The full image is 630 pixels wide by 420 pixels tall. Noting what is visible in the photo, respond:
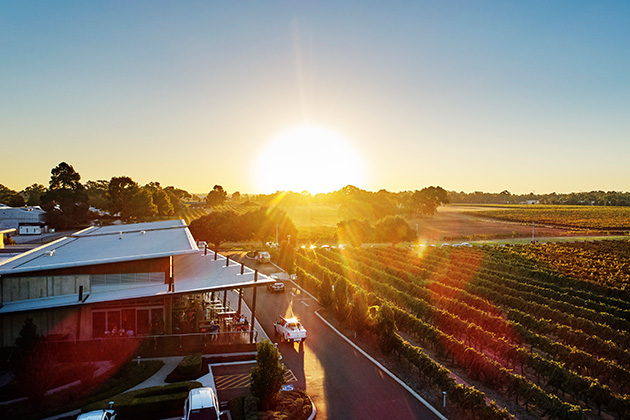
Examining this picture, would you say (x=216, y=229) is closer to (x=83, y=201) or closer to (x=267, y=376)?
(x=83, y=201)

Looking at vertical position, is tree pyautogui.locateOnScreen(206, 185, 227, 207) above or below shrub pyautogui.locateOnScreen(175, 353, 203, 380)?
above

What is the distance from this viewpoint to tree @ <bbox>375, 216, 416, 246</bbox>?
3091 inches

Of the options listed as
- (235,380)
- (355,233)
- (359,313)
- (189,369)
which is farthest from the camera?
(355,233)

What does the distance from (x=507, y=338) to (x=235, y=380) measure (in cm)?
1652

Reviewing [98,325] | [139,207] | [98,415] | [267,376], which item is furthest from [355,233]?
[98,415]

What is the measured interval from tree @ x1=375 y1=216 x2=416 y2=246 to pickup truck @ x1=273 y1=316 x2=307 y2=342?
55295 millimetres

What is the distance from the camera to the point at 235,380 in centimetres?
1805

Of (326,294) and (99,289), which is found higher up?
(99,289)

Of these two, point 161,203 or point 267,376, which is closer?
→ point 267,376

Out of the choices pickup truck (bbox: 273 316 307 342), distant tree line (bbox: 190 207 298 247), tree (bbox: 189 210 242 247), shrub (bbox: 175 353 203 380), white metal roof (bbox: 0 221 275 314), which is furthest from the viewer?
distant tree line (bbox: 190 207 298 247)

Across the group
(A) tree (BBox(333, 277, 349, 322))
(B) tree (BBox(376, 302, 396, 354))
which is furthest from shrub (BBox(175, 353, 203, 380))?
(A) tree (BBox(333, 277, 349, 322))

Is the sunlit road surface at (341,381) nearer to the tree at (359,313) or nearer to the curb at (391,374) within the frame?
the curb at (391,374)

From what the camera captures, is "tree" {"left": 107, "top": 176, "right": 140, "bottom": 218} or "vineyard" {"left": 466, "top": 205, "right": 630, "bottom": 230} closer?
"tree" {"left": 107, "top": 176, "right": 140, "bottom": 218}

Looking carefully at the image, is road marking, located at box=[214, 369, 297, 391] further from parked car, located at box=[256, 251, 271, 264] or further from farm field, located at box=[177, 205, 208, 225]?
farm field, located at box=[177, 205, 208, 225]
